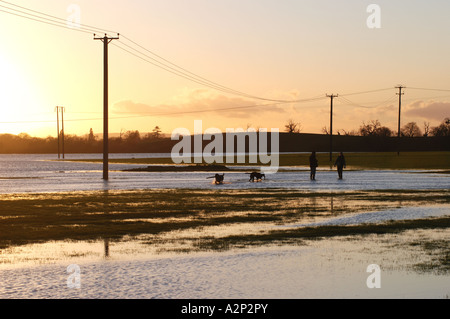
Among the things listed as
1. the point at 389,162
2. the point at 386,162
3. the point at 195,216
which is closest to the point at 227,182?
the point at 195,216

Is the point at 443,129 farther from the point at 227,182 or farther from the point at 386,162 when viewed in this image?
the point at 227,182

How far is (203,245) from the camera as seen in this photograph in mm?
13406

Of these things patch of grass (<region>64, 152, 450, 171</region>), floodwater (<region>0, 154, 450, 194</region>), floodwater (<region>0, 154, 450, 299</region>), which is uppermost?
patch of grass (<region>64, 152, 450, 171</region>)

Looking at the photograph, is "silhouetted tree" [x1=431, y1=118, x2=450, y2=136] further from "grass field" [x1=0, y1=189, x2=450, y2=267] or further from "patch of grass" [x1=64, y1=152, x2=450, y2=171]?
"grass field" [x1=0, y1=189, x2=450, y2=267]

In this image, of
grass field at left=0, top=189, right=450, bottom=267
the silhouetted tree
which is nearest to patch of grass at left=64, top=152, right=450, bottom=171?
grass field at left=0, top=189, right=450, bottom=267

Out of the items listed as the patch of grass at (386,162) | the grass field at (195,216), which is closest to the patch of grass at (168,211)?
the grass field at (195,216)

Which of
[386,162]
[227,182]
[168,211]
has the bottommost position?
[168,211]

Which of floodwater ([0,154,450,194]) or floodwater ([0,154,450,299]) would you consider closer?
floodwater ([0,154,450,299])

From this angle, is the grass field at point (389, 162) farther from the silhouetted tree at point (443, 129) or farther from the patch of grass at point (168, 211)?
the silhouetted tree at point (443, 129)

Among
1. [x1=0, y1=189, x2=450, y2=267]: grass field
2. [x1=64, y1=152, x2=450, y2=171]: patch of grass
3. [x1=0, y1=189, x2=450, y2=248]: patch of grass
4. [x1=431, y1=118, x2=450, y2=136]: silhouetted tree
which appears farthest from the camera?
[x1=431, y1=118, x2=450, y2=136]: silhouetted tree
